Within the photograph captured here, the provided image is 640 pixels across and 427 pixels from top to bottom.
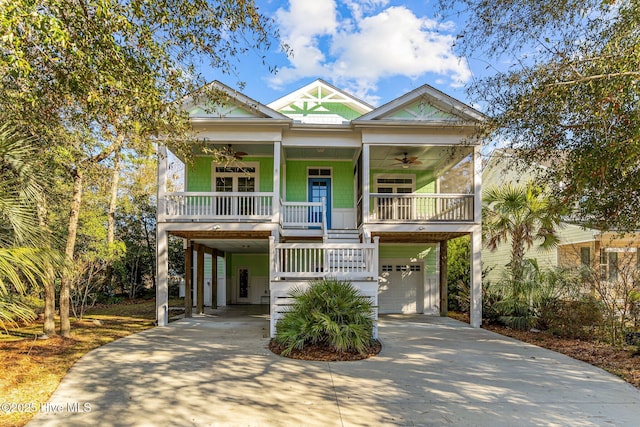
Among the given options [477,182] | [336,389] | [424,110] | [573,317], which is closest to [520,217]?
[477,182]

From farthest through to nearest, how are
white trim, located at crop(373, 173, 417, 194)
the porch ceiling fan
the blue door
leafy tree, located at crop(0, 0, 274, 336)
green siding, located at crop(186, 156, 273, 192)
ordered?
white trim, located at crop(373, 173, 417, 194) < the blue door < green siding, located at crop(186, 156, 273, 192) < the porch ceiling fan < leafy tree, located at crop(0, 0, 274, 336)

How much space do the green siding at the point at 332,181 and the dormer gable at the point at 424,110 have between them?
10.3 ft

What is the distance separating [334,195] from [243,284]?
6182 millimetres

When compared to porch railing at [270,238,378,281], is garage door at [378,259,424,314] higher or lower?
lower

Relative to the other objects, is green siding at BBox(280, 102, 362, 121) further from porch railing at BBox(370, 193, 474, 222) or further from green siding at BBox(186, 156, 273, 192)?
porch railing at BBox(370, 193, 474, 222)

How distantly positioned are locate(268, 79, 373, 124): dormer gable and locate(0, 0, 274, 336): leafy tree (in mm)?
8262

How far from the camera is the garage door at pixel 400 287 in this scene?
14305 mm

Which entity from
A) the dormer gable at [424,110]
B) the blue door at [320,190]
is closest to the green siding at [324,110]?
the blue door at [320,190]

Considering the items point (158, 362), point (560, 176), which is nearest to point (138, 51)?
point (158, 362)

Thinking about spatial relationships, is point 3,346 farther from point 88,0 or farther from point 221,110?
point 221,110

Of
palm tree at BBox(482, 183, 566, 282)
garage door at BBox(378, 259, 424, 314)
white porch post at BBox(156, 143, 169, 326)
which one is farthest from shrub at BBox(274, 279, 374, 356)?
garage door at BBox(378, 259, 424, 314)

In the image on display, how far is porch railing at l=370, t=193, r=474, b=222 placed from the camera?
11672 millimetres

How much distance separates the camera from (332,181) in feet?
46.8

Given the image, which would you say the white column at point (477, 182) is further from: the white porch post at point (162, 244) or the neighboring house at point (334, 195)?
the white porch post at point (162, 244)
